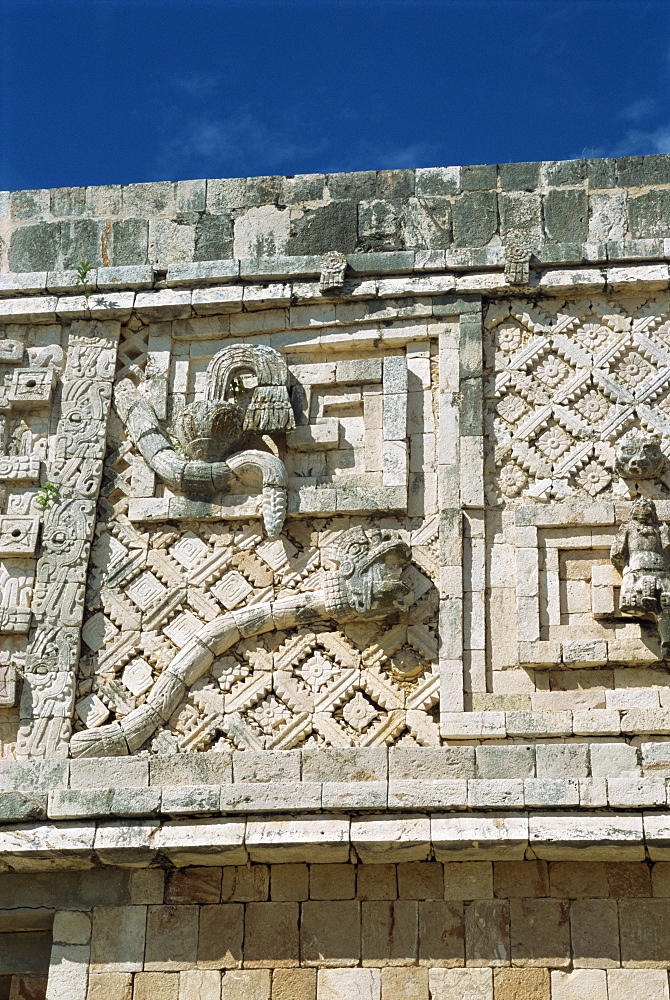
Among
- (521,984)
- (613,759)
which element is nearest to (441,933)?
(521,984)

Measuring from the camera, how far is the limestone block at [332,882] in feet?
27.2

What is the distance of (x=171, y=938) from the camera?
8.31 metres

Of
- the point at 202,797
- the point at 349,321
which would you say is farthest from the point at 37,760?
the point at 349,321

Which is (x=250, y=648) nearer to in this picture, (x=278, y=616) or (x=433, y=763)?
(x=278, y=616)

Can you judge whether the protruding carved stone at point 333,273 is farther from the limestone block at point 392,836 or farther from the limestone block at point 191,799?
the limestone block at point 392,836

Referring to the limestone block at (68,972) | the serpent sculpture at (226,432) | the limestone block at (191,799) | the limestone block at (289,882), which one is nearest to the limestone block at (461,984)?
the limestone block at (289,882)

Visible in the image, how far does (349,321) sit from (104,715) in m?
2.94

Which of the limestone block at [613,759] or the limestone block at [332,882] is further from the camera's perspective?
the limestone block at [332,882]

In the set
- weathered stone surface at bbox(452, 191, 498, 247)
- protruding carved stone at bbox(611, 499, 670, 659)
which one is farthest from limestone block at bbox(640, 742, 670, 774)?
weathered stone surface at bbox(452, 191, 498, 247)

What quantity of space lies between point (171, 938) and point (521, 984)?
6.38ft

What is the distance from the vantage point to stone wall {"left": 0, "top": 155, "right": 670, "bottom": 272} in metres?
9.69

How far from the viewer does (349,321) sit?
962 centimetres

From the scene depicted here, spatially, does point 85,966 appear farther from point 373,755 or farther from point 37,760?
point 373,755

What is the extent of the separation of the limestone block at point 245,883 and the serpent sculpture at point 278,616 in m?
0.92
